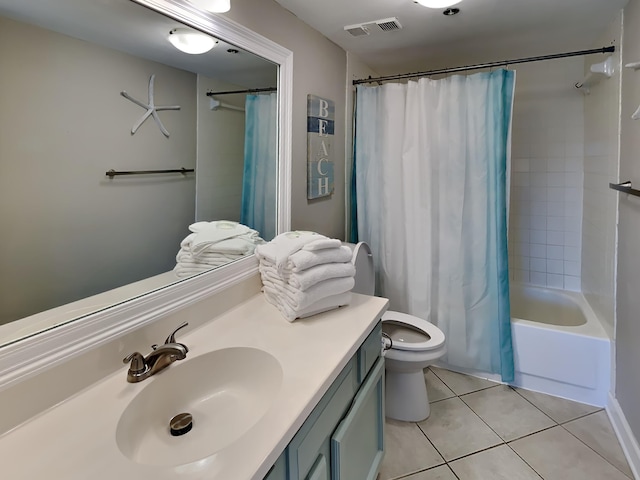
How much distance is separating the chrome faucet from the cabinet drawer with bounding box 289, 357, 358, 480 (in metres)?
0.40

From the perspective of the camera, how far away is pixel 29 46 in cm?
88

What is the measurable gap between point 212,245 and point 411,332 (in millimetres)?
1353

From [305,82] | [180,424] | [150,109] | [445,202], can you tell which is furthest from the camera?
[445,202]

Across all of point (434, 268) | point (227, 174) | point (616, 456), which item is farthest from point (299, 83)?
point (616, 456)

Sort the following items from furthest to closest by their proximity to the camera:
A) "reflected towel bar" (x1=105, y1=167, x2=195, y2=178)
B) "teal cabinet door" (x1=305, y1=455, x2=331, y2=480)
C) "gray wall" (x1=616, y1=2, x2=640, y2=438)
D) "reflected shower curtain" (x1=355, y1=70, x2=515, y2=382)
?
"reflected shower curtain" (x1=355, y1=70, x2=515, y2=382) → "gray wall" (x1=616, y1=2, x2=640, y2=438) → "reflected towel bar" (x1=105, y1=167, x2=195, y2=178) → "teal cabinet door" (x1=305, y1=455, x2=331, y2=480)

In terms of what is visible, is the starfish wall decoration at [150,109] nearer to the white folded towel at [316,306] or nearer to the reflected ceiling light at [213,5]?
the reflected ceiling light at [213,5]

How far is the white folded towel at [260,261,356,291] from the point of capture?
1352 mm

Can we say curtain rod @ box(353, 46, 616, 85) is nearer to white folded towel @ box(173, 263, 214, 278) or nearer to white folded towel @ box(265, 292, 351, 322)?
white folded towel @ box(265, 292, 351, 322)

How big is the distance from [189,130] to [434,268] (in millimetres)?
1718

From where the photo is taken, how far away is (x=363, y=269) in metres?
2.16

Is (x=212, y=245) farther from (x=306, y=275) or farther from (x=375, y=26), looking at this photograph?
(x=375, y=26)

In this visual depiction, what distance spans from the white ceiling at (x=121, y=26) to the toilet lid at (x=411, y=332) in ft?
5.16

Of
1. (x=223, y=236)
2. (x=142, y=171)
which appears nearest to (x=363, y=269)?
(x=223, y=236)

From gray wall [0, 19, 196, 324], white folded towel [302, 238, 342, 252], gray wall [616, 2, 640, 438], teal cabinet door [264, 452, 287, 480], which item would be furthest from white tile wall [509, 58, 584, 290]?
teal cabinet door [264, 452, 287, 480]
